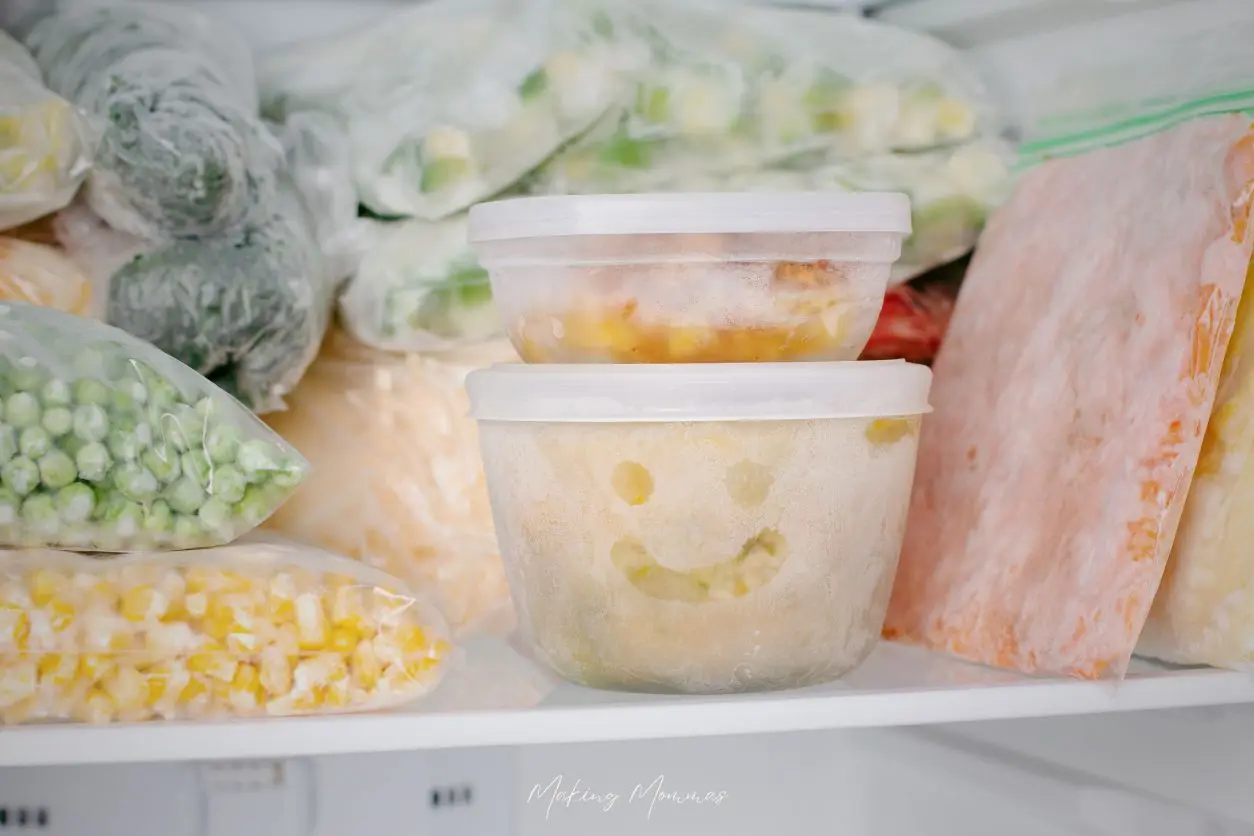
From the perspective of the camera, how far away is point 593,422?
772 mm

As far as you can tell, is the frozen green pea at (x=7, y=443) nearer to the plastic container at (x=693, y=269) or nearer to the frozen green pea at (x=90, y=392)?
the frozen green pea at (x=90, y=392)

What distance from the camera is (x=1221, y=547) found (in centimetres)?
81

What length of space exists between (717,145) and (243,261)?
38cm

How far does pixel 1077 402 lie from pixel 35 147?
2.43 feet

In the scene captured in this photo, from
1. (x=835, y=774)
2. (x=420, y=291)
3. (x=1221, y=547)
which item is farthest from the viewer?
(x=835, y=774)

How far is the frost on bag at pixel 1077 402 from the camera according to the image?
81 cm

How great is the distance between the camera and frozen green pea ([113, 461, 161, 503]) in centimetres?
73

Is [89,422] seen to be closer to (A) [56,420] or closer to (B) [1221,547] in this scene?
(A) [56,420]

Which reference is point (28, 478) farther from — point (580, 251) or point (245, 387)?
point (580, 251)

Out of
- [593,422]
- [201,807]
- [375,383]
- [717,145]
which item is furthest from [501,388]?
[201,807]

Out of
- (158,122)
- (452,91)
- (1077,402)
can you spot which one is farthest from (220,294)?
(1077,402)

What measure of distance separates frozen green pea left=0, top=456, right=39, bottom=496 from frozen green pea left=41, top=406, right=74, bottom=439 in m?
0.02

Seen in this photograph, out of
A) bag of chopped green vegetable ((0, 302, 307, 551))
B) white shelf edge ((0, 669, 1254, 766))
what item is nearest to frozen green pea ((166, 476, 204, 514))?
bag of chopped green vegetable ((0, 302, 307, 551))

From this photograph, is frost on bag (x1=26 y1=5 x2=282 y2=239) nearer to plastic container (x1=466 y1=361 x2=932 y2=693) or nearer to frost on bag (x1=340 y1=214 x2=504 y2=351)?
frost on bag (x1=340 y1=214 x2=504 y2=351)
